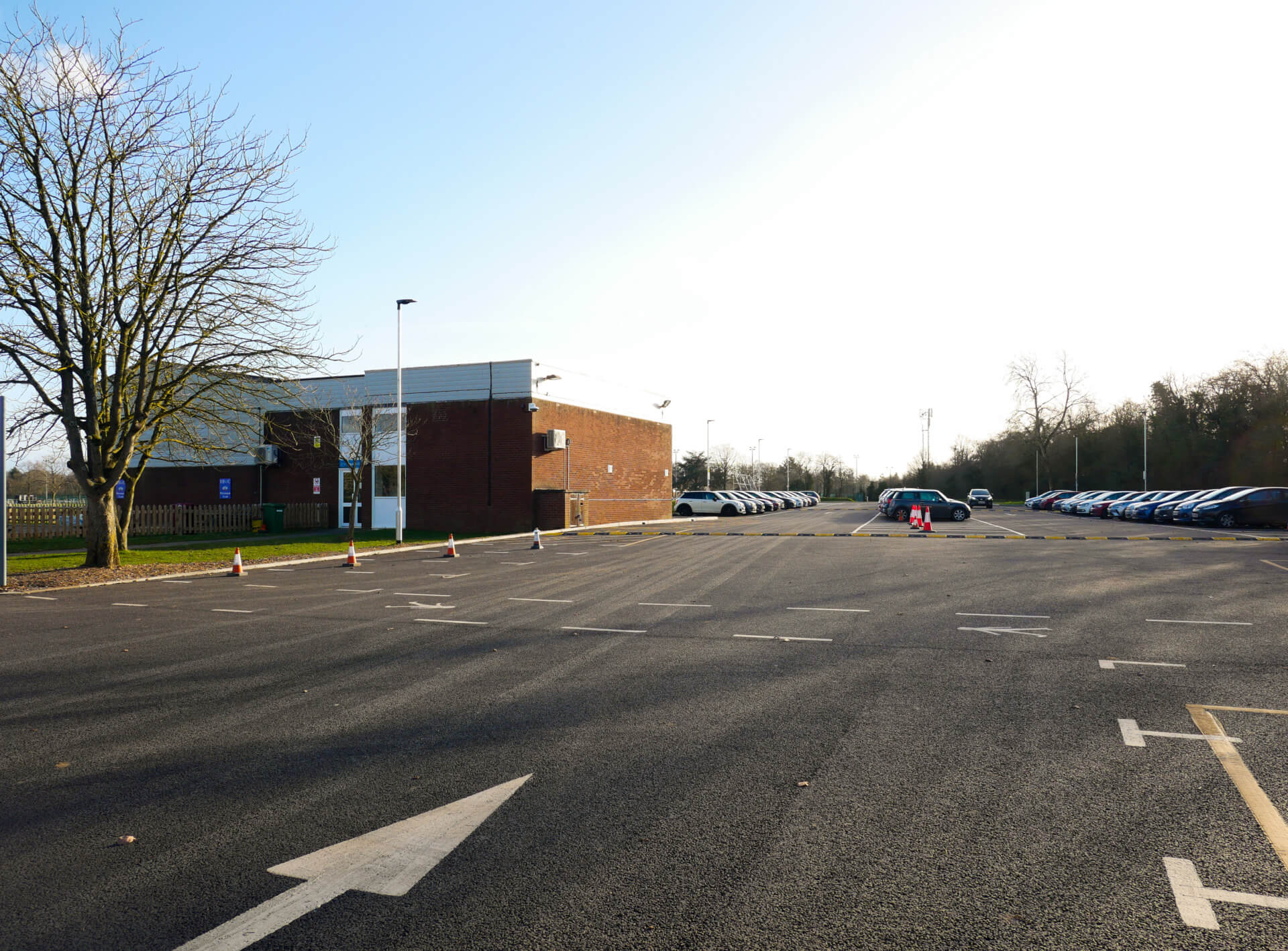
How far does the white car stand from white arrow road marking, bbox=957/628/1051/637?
140 feet

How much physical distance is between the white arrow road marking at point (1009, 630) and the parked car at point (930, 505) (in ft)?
102

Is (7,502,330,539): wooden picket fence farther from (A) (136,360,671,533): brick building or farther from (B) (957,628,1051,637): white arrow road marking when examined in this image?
Answer: (B) (957,628,1051,637): white arrow road marking

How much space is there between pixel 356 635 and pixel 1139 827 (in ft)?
27.7

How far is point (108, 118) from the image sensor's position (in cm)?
1744

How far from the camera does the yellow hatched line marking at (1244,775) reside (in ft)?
13.2

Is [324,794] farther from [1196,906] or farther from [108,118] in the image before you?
[108,118]

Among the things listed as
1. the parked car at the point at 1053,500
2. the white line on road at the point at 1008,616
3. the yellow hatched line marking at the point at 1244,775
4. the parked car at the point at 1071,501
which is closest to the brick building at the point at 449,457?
the white line on road at the point at 1008,616

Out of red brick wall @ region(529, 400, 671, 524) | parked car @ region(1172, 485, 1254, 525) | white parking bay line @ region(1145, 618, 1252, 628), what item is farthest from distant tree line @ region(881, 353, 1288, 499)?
white parking bay line @ region(1145, 618, 1252, 628)

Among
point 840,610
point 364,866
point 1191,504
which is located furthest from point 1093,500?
point 364,866

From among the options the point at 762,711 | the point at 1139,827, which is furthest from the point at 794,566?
the point at 1139,827

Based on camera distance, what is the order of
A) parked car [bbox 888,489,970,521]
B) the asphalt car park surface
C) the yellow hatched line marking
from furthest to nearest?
parked car [bbox 888,489,970,521], the yellow hatched line marking, the asphalt car park surface

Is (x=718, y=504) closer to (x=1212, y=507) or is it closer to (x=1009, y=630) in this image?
(x=1212, y=507)

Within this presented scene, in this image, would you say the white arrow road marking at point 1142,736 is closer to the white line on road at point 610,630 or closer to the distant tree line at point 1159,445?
the white line on road at point 610,630

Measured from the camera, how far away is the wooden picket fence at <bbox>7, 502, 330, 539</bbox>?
103 ft
